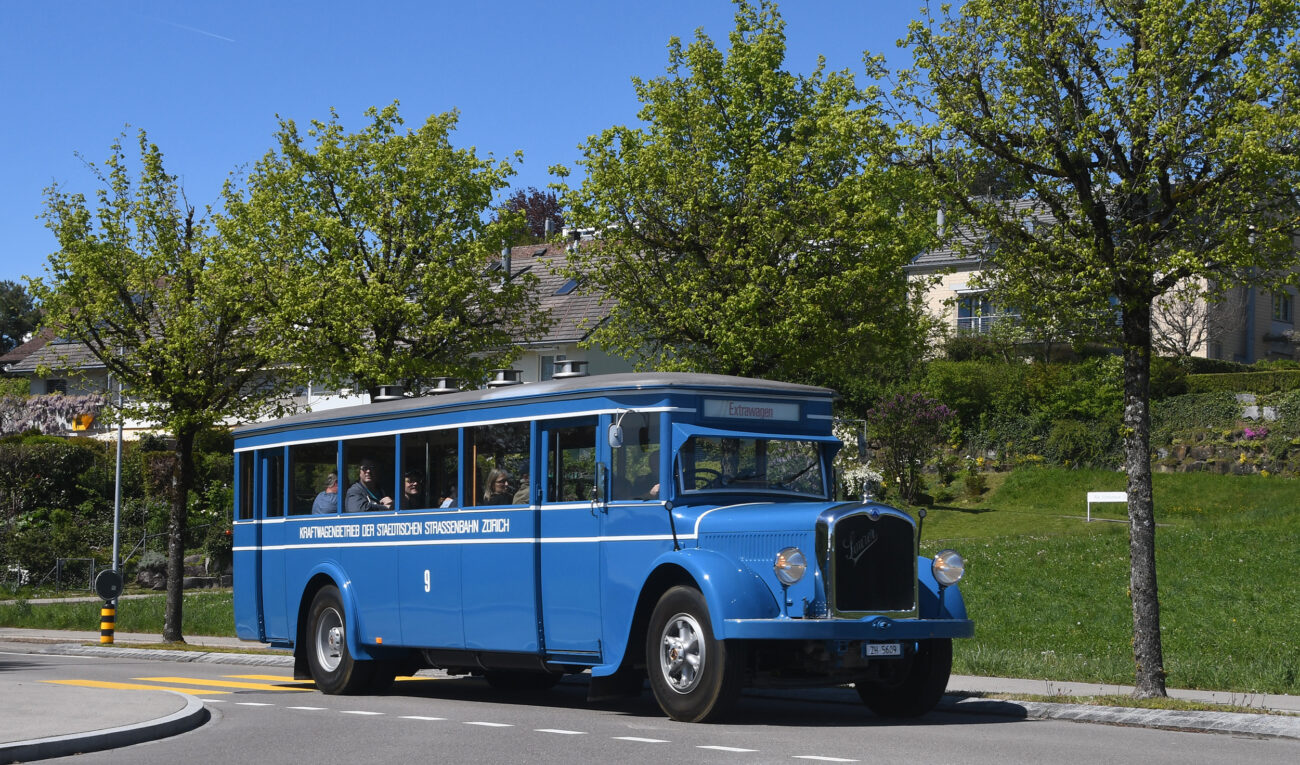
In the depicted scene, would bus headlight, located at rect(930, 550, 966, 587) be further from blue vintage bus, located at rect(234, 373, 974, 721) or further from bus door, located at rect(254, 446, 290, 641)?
bus door, located at rect(254, 446, 290, 641)

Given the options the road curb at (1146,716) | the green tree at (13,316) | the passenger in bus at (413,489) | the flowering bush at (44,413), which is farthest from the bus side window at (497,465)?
the green tree at (13,316)

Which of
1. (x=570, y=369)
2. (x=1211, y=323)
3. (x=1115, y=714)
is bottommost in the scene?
(x=1115, y=714)

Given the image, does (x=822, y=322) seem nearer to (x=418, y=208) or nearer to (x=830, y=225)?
(x=830, y=225)

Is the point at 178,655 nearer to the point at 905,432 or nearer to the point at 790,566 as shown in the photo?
the point at 790,566

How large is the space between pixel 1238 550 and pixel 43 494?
32.4m

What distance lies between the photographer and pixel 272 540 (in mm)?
18219

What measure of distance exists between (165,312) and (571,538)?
15667 millimetres

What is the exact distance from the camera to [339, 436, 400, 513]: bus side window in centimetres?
1630

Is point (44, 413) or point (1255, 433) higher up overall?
point (44, 413)

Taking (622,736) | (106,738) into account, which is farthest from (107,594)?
(622,736)

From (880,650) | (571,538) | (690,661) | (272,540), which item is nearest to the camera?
(880,650)

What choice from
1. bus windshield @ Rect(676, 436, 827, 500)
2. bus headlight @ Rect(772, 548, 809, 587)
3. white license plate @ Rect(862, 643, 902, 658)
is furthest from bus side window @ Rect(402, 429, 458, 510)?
white license plate @ Rect(862, 643, 902, 658)

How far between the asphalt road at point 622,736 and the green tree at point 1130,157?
8.68 feet

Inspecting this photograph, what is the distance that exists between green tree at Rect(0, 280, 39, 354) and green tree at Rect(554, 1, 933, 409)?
95100 millimetres
